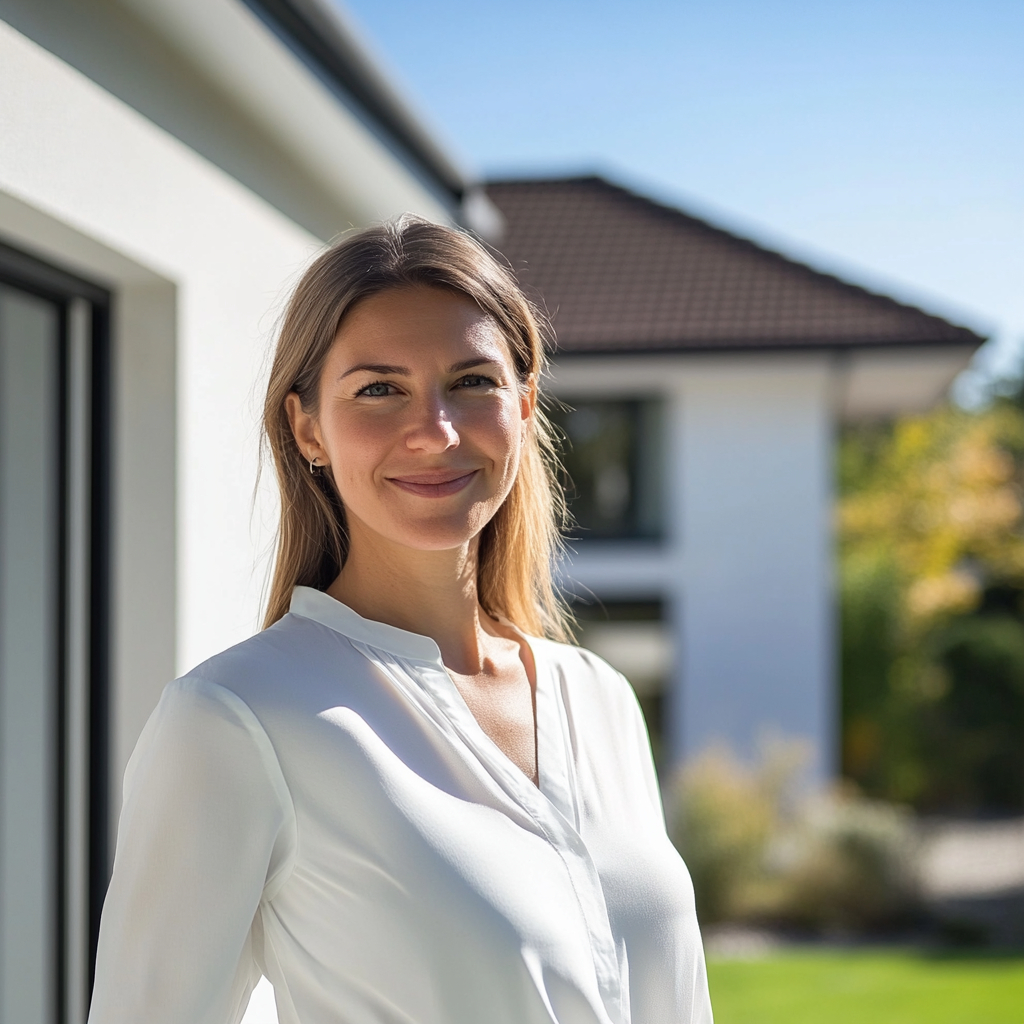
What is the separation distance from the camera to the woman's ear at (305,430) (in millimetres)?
1700

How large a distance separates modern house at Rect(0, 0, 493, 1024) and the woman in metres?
0.48

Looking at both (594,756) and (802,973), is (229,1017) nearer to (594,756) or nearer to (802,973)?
(594,756)

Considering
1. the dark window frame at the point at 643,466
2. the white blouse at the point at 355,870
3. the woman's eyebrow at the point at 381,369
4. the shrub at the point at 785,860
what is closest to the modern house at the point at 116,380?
the woman's eyebrow at the point at 381,369

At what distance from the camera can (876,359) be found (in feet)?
32.9

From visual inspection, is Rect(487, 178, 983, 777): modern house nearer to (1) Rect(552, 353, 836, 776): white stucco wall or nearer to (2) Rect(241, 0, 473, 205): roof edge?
(1) Rect(552, 353, 836, 776): white stucco wall

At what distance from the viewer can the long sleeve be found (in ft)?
4.31

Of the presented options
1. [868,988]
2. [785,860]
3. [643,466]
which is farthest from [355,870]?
[643,466]

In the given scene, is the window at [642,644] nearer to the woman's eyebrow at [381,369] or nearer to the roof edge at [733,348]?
the roof edge at [733,348]

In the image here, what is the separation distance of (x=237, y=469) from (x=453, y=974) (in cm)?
176

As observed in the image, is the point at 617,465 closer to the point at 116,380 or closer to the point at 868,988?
the point at 868,988

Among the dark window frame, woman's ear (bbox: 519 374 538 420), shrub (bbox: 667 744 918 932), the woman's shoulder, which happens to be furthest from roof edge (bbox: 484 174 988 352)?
the woman's shoulder

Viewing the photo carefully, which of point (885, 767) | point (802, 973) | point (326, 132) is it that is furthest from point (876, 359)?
point (326, 132)

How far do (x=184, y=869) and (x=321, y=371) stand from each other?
684 millimetres

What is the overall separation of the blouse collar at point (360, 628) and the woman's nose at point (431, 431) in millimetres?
259
